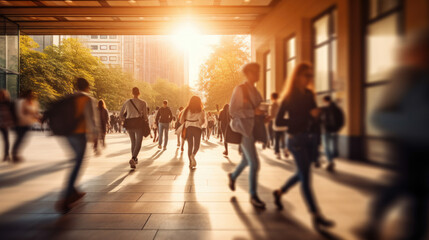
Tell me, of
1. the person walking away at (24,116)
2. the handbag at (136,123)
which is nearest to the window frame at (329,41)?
the person walking away at (24,116)

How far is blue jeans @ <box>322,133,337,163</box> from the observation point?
3.15 feet

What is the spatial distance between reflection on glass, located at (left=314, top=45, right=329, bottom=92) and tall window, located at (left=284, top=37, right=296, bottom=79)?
14cm

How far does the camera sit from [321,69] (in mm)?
976

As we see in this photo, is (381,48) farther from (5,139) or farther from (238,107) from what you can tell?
(5,139)

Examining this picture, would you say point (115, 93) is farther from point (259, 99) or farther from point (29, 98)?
point (259, 99)

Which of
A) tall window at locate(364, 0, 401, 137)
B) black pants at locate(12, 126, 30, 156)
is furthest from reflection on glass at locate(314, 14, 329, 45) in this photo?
black pants at locate(12, 126, 30, 156)

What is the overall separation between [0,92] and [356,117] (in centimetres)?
227

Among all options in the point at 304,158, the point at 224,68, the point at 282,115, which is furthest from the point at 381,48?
the point at 224,68

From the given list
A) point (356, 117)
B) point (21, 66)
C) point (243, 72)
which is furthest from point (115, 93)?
point (356, 117)

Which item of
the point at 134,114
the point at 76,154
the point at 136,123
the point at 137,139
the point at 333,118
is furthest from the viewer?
the point at 137,139

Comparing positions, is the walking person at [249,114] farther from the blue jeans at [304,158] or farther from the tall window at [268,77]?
the blue jeans at [304,158]

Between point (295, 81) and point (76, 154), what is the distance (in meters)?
2.95

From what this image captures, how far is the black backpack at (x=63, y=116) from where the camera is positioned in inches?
95.7

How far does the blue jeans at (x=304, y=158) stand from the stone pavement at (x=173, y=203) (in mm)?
46
